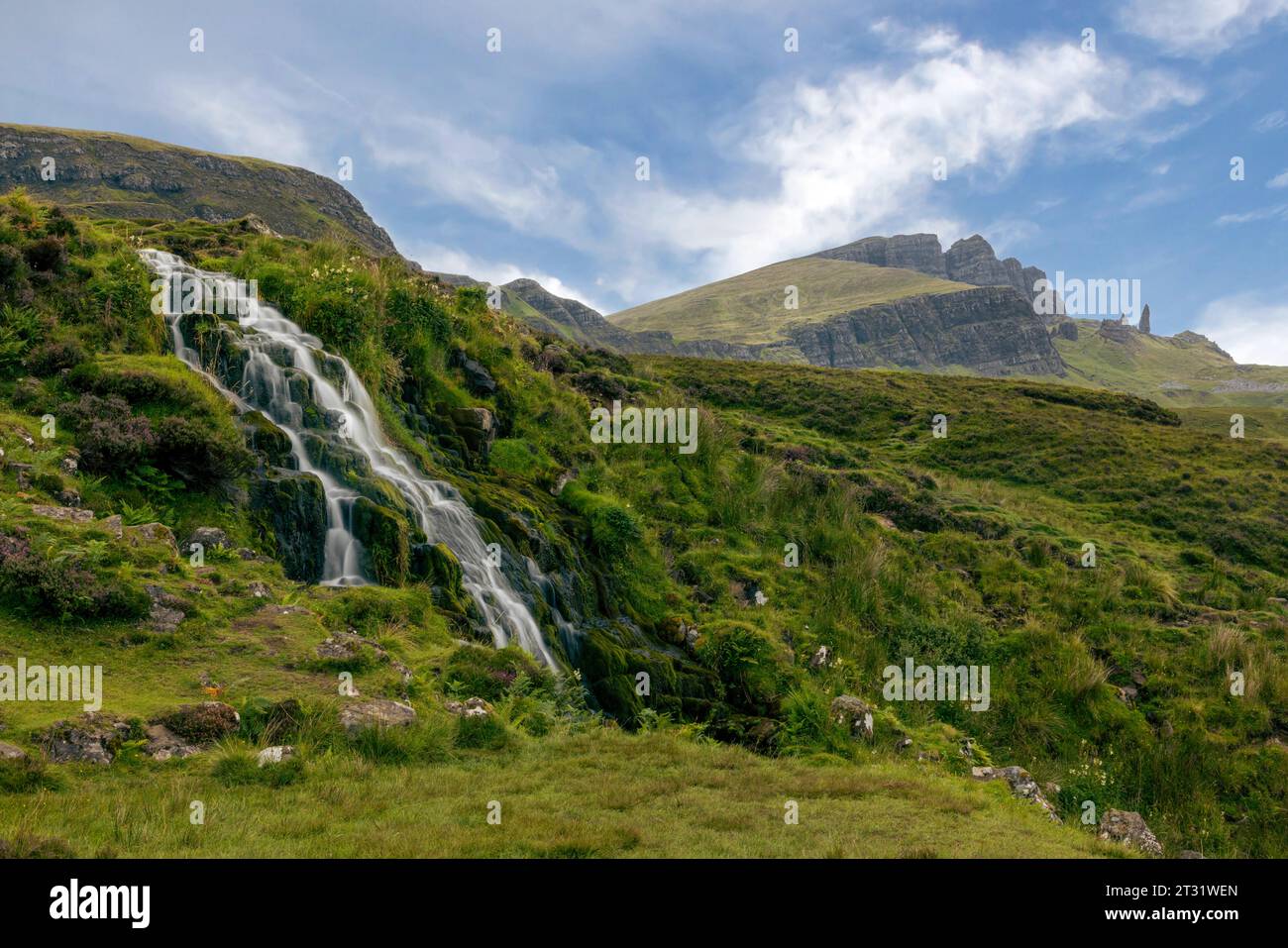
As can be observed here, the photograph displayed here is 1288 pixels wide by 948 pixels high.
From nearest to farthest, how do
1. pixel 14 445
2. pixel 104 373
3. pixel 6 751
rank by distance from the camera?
pixel 6 751
pixel 14 445
pixel 104 373

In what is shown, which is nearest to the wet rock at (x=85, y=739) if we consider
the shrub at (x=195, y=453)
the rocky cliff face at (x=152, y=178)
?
the shrub at (x=195, y=453)

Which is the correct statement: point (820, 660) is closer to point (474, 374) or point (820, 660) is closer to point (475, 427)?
point (475, 427)

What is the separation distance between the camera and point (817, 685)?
1522cm

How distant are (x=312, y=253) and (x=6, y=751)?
1797 centimetres

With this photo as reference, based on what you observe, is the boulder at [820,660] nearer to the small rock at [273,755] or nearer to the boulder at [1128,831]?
the boulder at [1128,831]

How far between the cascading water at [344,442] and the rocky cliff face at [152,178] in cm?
8558

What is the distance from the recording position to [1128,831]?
1014 cm

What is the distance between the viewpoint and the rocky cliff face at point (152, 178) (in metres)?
100

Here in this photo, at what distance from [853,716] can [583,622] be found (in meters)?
5.31

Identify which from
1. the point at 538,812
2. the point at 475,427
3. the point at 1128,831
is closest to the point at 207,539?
the point at 538,812

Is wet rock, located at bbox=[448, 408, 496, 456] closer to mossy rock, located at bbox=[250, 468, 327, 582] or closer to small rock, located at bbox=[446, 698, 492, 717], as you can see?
mossy rock, located at bbox=[250, 468, 327, 582]

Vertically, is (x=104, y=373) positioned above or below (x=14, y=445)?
above
